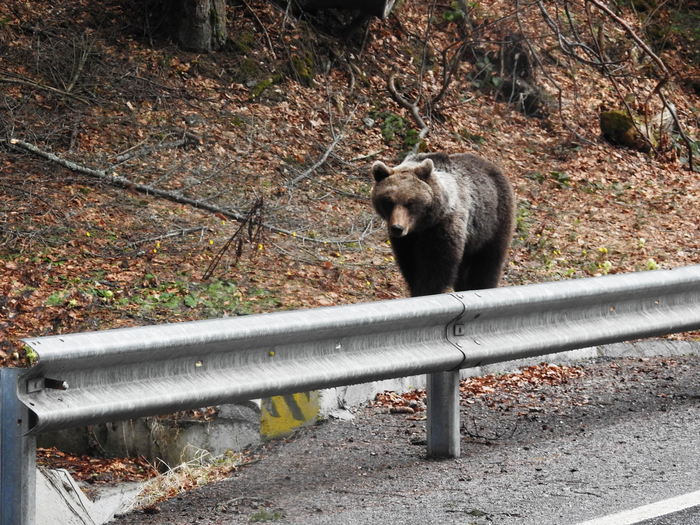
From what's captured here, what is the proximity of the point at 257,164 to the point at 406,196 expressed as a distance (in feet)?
18.5

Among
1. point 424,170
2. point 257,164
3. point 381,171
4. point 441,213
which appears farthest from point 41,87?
point 441,213

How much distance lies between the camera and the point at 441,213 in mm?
6586

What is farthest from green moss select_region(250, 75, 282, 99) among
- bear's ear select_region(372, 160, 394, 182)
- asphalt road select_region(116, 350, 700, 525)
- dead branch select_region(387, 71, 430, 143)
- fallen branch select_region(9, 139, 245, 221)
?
asphalt road select_region(116, 350, 700, 525)

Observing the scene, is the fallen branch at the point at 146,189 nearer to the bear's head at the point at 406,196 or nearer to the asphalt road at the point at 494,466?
the bear's head at the point at 406,196

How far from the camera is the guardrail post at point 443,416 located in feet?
14.3

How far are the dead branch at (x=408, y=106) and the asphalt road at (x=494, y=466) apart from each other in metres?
8.13

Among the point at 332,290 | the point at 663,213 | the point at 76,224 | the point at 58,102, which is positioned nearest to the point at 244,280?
the point at 332,290

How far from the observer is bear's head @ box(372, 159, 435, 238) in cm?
642

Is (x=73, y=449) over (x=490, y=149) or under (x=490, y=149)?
under

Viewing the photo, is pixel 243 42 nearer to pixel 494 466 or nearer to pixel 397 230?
pixel 397 230

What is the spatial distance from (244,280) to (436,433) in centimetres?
430

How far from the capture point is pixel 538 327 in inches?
184

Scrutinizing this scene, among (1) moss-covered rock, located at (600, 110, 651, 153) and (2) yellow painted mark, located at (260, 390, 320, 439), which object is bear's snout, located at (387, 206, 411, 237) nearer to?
(2) yellow painted mark, located at (260, 390, 320, 439)

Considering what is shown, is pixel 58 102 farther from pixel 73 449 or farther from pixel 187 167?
pixel 73 449
